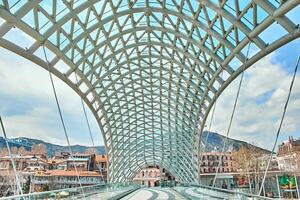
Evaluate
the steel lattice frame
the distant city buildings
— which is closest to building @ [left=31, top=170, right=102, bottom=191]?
the distant city buildings

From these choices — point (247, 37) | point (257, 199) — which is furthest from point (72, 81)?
point (257, 199)

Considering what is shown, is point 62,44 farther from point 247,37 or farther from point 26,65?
point 247,37

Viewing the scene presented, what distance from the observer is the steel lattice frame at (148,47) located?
743 inches

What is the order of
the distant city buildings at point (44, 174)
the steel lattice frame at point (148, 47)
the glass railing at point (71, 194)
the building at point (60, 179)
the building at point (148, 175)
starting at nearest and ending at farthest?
the glass railing at point (71, 194) < the steel lattice frame at point (148, 47) < the distant city buildings at point (44, 174) < the building at point (60, 179) < the building at point (148, 175)

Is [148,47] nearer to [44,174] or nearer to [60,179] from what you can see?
[60,179]

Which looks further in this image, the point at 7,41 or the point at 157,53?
the point at 157,53

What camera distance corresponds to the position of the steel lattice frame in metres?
18.9

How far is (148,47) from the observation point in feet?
120

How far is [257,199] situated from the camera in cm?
959

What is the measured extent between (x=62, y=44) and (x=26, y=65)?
3.52 meters

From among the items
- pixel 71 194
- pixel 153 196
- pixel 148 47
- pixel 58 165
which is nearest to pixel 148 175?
pixel 58 165

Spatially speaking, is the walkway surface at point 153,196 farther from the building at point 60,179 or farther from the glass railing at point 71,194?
the building at point 60,179

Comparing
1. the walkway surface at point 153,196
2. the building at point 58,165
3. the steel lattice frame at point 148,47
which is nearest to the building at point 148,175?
the building at point 58,165

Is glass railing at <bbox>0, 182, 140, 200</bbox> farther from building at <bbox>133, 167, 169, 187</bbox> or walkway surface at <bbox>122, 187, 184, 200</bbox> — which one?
building at <bbox>133, 167, 169, 187</bbox>
